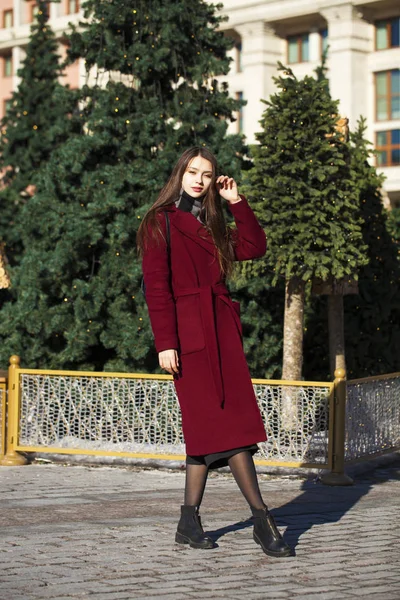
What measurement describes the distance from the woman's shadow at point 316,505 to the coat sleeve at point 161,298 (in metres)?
1.17

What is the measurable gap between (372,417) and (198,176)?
4229 mm

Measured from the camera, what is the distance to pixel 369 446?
32.4ft

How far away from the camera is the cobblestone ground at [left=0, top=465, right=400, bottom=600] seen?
17.5 feet

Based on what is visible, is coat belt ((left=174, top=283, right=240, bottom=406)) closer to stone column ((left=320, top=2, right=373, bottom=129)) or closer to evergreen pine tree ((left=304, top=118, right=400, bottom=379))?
evergreen pine tree ((left=304, top=118, right=400, bottom=379))

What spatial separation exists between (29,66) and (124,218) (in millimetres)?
12334

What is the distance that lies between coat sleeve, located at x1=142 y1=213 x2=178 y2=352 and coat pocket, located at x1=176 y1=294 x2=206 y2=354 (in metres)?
0.03

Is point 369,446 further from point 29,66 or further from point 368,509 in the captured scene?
point 29,66

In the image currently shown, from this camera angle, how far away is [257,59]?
47719 millimetres

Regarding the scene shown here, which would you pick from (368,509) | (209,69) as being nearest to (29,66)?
(209,69)

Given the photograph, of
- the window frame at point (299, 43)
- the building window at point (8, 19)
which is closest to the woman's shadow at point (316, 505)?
the window frame at point (299, 43)

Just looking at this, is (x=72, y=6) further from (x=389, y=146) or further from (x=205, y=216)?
(x=205, y=216)

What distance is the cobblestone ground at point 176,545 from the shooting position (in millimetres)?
5332

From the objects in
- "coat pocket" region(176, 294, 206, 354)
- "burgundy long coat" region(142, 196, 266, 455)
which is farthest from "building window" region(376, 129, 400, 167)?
"coat pocket" region(176, 294, 206, 354)

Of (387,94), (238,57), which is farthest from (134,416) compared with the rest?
(238,57)
